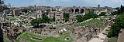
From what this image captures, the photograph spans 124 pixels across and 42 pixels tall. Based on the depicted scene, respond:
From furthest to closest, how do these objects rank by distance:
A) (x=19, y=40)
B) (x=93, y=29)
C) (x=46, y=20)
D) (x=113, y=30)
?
(x=46, y=20)
(x=93, y=29)
(x=113, y=30)
(x=19, y=40)

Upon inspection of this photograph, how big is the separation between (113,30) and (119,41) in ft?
8.97

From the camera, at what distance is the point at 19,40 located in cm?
1925

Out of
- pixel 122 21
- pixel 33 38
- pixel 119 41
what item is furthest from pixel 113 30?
pixel 33 38

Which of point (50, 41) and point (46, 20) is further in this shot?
point (46, 20)

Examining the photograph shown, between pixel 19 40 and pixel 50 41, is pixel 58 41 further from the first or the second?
pixel 19 40

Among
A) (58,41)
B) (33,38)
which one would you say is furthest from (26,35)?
(58,41)

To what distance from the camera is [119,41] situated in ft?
58.9

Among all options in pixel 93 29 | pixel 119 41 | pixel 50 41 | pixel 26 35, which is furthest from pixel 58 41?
pixel 93 29

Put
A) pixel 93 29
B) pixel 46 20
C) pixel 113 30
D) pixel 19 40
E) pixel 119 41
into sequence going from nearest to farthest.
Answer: pixel 119 41
pixel 19 40
pixel 113 30
pixel 93 29
pixel 46 20

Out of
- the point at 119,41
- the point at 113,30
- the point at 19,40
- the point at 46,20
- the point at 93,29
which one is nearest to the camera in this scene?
the point at 119,41

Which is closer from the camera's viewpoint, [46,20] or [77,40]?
[77,40]

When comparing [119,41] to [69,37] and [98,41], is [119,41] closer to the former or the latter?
[98,41]

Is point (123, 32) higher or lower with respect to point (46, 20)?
higher

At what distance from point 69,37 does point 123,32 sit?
3.19 metres
